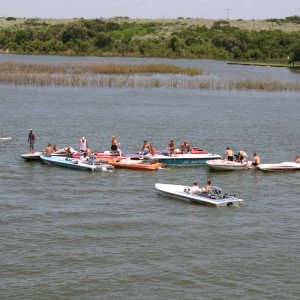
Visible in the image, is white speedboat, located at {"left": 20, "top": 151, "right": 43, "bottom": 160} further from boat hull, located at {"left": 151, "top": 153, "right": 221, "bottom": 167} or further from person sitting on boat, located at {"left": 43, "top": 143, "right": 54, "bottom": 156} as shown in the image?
boat hull, located at {"left": 151, "top": 153, "right": 221, "bottom": 167}

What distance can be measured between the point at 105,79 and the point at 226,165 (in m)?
47.1

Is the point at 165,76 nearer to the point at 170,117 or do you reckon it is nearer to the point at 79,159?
the point at 170,117

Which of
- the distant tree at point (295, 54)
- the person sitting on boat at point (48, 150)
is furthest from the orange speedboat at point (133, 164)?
the distant tree at point (295, 54)

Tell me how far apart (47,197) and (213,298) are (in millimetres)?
14052

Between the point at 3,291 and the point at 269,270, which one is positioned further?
the point at 269,270

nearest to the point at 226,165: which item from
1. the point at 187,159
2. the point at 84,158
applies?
the point at 187,159

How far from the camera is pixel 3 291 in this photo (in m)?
25.6

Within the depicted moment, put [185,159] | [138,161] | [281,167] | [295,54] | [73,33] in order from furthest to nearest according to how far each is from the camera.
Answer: [73,33], [295,54], [185,159], [281,167], [138,161]

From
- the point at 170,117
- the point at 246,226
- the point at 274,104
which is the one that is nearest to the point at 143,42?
the point at 274,104

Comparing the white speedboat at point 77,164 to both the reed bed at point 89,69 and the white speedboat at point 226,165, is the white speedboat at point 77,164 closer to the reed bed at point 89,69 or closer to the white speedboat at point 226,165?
the white speedboat at point 226,165

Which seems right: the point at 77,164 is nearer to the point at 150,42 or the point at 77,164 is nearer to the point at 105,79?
the point at 105,79

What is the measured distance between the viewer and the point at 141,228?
107 ft

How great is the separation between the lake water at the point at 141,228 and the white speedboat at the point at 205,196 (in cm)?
40

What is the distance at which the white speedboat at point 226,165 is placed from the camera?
4409 centimetres
